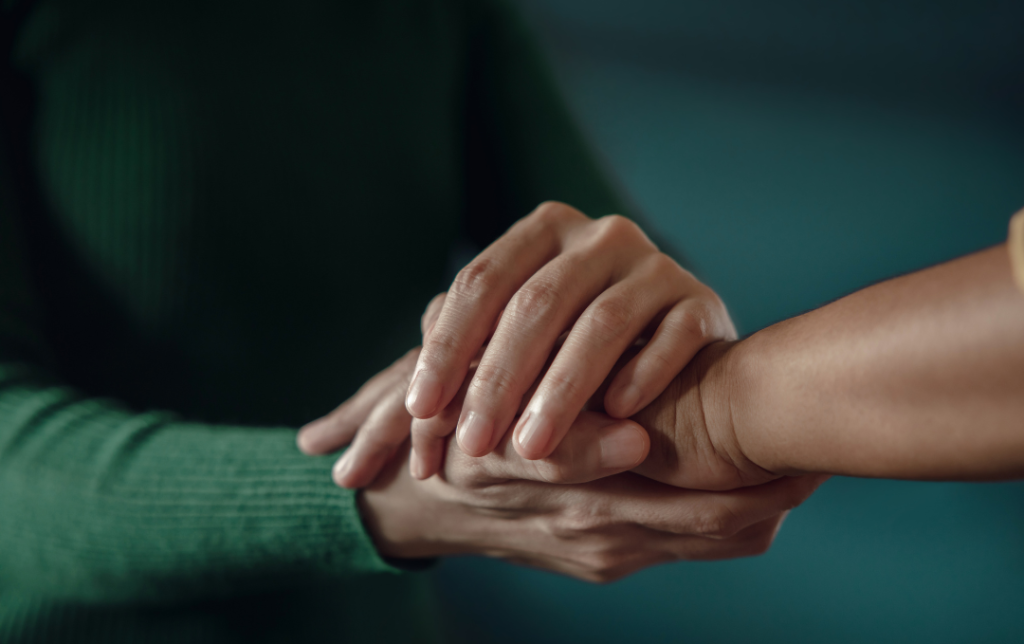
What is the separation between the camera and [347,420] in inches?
21.5

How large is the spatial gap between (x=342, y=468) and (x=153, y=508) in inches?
6.9

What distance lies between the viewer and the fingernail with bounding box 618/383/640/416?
0.43 meters

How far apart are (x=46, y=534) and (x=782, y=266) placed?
48.0 inches

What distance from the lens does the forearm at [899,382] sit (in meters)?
0.27

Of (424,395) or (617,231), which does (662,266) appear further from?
(424,395)

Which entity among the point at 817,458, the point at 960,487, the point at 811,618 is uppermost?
the point at 817,458

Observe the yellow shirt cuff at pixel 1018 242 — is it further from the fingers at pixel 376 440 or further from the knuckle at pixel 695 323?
the fingers at pixel 376 440

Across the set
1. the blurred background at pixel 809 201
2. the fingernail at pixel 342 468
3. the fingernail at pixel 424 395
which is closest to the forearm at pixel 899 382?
the fingernail at pixel 424 395

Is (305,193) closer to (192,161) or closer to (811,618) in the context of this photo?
(192,161)

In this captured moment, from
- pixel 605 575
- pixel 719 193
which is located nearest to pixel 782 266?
pixel 719 193

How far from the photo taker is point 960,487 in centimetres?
113

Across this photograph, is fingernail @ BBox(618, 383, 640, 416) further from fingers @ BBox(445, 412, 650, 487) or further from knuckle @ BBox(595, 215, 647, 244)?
knuckle @ BBox(595, 215, 647, 244)

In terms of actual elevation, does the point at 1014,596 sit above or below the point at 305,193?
below

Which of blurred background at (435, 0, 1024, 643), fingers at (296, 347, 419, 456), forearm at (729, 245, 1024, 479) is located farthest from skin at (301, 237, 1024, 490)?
blurred background at (435, 0, 1024, 643)
